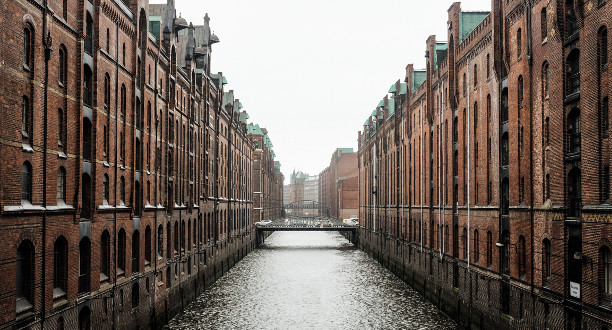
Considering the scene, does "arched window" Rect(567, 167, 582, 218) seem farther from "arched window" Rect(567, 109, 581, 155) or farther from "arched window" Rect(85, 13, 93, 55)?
"arched window" Rect(85, 13, 93, 55)

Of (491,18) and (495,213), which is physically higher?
(491,18)

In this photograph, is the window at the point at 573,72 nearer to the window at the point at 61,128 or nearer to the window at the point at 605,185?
the window at the point at 605,185

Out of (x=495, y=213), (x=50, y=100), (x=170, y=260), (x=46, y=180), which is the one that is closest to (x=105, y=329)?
(x=46, y=180)

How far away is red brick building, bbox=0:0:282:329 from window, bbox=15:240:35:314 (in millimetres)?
38

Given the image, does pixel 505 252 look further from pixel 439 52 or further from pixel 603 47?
pixel 439 52

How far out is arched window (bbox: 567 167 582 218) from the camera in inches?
760

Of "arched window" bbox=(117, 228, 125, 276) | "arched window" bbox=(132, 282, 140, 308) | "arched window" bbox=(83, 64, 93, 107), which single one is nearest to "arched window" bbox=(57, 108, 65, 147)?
"arched window" bbox=(83, 64, 93, 107)

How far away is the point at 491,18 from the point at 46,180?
64.5ft

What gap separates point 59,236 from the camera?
59.5 ft

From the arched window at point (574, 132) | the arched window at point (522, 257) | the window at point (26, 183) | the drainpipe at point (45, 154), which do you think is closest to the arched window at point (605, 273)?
the arched window at point (574, 132)

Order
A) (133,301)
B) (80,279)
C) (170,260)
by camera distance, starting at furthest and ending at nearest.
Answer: (170,260) < (133,301) < (80,279)

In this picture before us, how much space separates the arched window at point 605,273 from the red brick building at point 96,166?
15578mm

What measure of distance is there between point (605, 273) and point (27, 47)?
55.9 ft

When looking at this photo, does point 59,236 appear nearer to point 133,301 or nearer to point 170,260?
point 133,301
